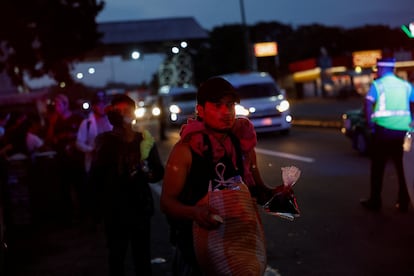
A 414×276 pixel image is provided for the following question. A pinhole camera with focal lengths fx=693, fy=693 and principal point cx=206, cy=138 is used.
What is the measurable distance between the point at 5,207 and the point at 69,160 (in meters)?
1.28

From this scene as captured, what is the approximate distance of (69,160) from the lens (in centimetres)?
955

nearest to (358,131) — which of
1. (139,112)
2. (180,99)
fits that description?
(139,112)

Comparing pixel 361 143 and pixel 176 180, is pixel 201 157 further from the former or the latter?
pixel 361 143

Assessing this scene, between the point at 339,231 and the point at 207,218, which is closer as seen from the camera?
the point at 207,218

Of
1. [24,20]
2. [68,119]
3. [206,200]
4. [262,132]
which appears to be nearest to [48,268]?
[68,119]

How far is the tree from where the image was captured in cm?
3672

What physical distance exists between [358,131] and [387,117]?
644cm

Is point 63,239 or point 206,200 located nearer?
point 206,200

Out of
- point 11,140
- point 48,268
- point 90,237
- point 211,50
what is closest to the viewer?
point 48,268

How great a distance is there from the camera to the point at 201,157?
344 cm

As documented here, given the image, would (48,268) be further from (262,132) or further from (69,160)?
(262,132)

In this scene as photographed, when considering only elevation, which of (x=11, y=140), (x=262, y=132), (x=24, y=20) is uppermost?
(x=24, y=20)

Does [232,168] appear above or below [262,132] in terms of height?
above

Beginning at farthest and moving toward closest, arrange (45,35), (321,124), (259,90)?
(45,35) → (321,124) → (259,90)
